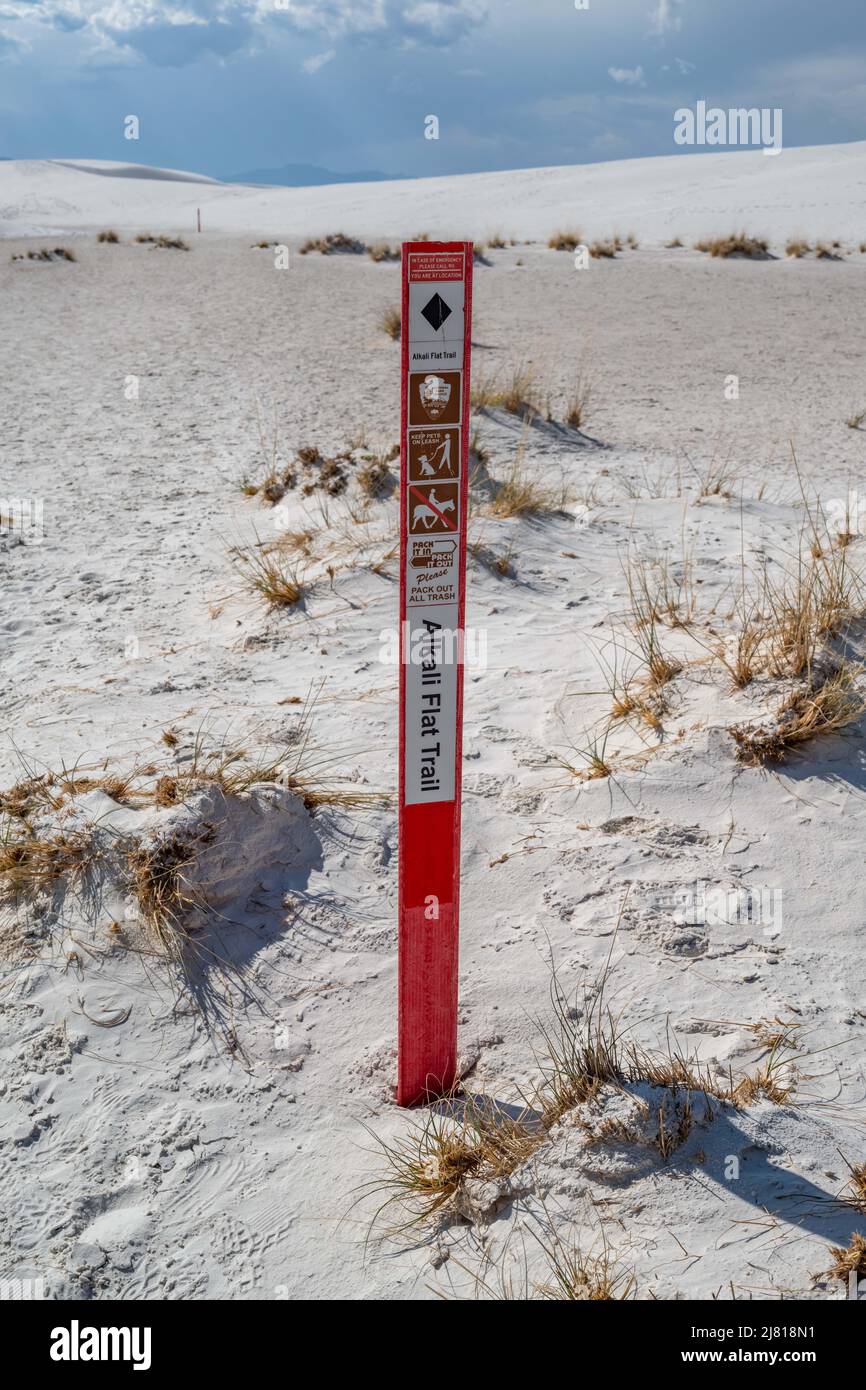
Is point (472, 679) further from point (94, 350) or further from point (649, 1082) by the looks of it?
point (94, 350)

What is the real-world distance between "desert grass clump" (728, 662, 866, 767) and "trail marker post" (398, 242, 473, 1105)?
1.41 m

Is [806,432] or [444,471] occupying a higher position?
[806,432]

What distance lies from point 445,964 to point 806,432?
6193mm

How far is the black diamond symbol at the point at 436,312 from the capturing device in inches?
69.5

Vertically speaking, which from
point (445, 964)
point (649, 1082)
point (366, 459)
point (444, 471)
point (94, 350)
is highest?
point (94, 350)

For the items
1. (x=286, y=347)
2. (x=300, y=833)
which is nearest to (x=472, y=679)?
(x=300, y=833)

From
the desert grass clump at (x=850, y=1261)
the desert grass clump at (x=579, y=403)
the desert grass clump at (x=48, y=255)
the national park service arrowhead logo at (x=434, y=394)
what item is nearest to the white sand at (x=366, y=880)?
the desert grass clump at (x=850, y=1261)

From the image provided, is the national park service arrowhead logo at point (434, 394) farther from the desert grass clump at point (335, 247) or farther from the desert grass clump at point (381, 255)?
the desert grass clump at point (335, 247)

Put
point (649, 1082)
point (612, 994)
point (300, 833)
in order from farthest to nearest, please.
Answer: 1. point (300, 833)
2. point (612, 994)
3. point (649, 1082)

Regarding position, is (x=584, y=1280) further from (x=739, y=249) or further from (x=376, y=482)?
(x=739, y=249)

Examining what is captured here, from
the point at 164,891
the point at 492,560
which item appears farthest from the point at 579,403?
the point at 164,891

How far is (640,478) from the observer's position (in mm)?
6332

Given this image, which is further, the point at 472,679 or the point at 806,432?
the point at 806,432
